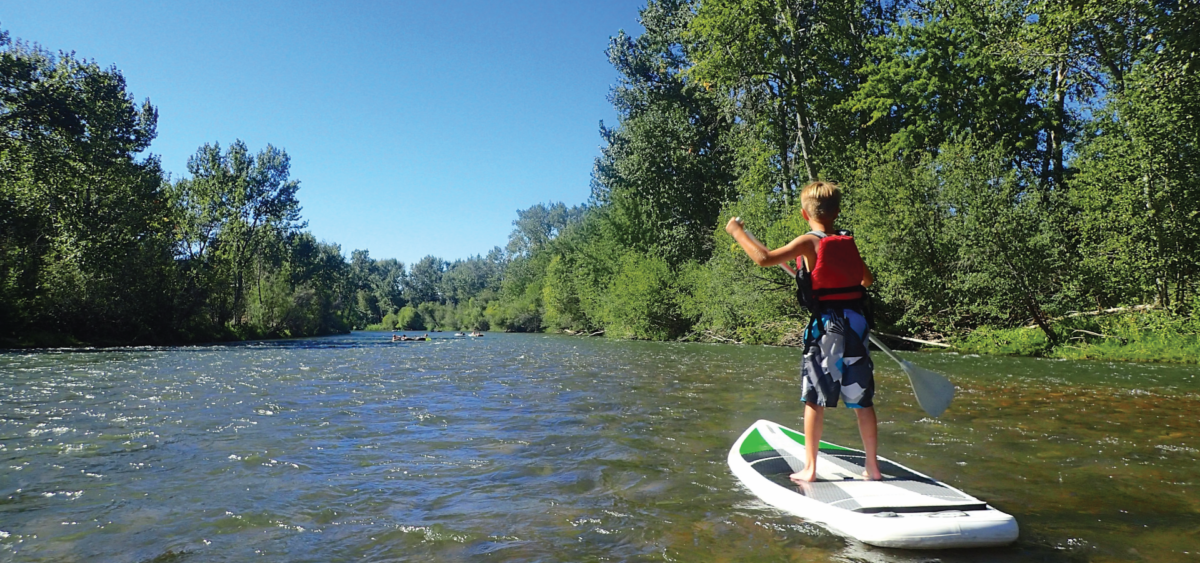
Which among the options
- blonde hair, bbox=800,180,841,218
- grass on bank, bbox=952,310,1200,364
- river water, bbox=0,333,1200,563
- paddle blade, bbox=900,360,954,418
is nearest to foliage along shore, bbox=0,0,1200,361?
grass on bank, bbox=952,310,1200,364

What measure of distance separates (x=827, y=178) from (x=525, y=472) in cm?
2278

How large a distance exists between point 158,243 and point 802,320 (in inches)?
1210

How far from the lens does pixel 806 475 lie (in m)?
4.17

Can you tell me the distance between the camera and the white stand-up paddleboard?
3188 mm

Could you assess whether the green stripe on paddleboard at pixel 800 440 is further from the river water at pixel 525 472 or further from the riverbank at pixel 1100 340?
the riverbank at pixel 1100 340

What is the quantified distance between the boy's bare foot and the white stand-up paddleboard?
0.04 m

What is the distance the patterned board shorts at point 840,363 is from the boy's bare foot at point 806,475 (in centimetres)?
43

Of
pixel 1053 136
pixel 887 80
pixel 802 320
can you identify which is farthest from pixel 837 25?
pixel 802 320

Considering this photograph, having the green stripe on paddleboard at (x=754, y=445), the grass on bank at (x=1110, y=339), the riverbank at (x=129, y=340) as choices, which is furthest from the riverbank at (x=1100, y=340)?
the riverbank at (x=129, y=340)

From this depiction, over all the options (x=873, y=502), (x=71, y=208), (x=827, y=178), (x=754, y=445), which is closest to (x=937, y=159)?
(x=827, y=178)

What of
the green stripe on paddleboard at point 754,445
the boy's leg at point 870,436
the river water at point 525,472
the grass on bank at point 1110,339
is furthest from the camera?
the grass on bank at point 1110,339

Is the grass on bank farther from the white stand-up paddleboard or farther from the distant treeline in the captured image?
the white stand-up paddleboard

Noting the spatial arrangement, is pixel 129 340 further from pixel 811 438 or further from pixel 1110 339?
pixel 1110 339

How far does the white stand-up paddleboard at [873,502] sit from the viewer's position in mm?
3188
